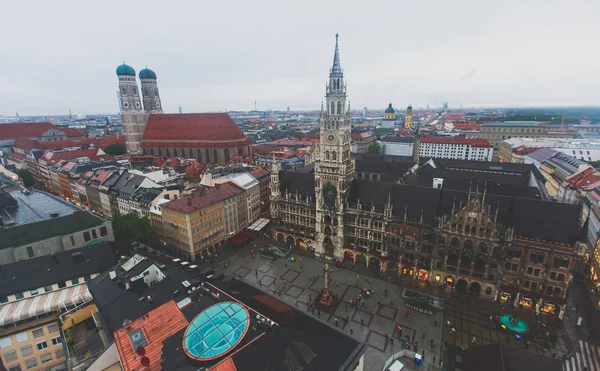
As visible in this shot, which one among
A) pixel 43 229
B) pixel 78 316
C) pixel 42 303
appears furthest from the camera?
pixel 43 229

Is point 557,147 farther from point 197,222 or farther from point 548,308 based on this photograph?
point 197,222

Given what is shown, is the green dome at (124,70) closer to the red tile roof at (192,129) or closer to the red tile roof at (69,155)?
the red tile roof at (192,129)

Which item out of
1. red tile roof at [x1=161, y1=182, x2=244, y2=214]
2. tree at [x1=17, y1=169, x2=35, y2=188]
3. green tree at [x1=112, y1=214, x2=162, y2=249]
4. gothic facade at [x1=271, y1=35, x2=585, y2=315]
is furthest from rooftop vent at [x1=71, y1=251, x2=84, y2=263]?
tree at [x1=17, y1=169, x2=35, y2=188]

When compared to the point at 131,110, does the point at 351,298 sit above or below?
below

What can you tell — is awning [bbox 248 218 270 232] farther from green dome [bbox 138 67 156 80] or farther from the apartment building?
green dome [bbox 138 67 156 80]

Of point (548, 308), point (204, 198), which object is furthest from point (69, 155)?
point (548, 308)

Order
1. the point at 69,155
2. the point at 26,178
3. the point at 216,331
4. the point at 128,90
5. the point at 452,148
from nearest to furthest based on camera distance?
the point at 216,331
the point at 26,178
the point at 69,155
the point at 128,90
the point at 452,148
